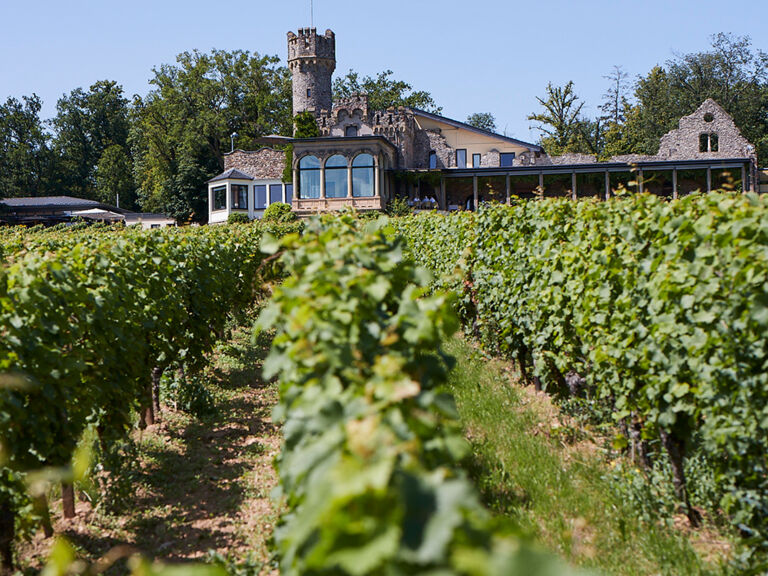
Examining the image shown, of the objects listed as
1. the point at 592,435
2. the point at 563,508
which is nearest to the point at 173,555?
the point at 563,508

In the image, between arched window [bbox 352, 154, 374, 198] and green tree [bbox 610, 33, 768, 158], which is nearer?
arched window [bbox 352, 154, 374, 198]

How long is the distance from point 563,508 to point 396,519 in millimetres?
3563

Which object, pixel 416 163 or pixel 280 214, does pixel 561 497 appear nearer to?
pixel 280 214

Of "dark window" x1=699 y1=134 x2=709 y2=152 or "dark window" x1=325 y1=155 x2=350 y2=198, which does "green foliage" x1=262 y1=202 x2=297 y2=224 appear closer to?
"dark window" x1=325 y1=155 x2=350 y2=198

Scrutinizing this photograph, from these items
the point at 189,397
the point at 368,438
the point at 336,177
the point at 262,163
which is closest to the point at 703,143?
the point at 336,177

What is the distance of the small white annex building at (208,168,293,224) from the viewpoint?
48531 millimetres

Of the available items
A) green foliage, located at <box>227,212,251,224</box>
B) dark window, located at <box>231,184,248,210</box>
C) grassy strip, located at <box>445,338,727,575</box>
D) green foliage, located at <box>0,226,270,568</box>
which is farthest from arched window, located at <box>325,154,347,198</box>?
grassy strip, located at <box>445,338,727,575</box>

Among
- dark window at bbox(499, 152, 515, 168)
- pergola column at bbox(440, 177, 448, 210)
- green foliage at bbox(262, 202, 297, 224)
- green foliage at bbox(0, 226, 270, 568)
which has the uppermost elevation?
dark window at bbox(499, 152, 515, 168)

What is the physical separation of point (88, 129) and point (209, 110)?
96.1 ft

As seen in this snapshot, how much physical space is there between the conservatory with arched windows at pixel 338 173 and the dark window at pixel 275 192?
661 centimetres

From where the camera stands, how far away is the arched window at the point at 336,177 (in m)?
42.4

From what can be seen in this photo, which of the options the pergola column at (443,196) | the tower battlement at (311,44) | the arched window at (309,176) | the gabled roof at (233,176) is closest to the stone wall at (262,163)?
the gabled roof at (233,176)

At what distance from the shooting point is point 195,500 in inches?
223

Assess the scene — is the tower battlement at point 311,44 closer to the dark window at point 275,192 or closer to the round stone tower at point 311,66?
the round stone tower at point 311,66
